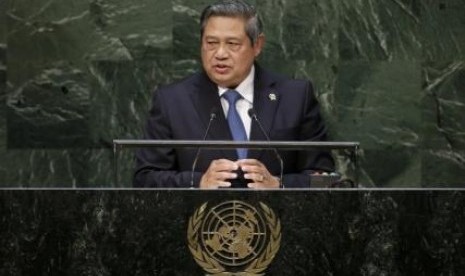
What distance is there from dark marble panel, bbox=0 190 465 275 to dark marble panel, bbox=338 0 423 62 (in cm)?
274

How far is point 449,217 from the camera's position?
3686 millimetres

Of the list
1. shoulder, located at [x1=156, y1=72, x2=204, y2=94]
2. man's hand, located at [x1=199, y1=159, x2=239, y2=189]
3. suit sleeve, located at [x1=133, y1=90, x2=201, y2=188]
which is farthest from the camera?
shoulder, located at [x1=156, y1=72, x2=204, y2=94]

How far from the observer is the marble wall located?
6312 millimetres

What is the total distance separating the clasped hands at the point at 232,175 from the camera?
14.2 ft

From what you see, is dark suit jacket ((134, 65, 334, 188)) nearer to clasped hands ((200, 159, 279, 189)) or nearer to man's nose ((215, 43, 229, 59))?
man's nose ((215, 43, 229, 59))

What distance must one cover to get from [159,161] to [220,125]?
0.31m

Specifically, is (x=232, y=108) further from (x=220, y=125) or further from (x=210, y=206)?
(x=210, y=206)

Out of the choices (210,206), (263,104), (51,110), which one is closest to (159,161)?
(263,104)

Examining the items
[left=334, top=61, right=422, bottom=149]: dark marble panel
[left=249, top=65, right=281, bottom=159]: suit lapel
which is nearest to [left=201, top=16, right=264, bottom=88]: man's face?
[left=249, top=65, right=281, bottom=159]: suit lapel

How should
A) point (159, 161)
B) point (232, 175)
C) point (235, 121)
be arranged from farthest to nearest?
point (235, 121)
point (159, 161)
point (232, 175)

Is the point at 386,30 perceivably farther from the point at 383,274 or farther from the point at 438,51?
the point at 383,274

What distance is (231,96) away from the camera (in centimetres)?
506

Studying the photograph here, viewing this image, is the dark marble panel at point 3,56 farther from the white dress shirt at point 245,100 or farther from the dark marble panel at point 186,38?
the white dress shirt at point 245,100

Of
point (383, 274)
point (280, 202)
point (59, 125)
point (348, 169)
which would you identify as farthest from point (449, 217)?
point (59, 125)
